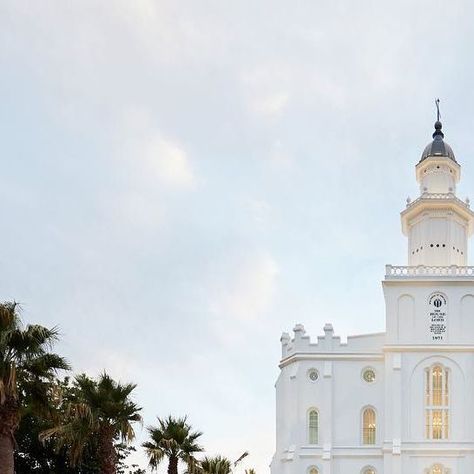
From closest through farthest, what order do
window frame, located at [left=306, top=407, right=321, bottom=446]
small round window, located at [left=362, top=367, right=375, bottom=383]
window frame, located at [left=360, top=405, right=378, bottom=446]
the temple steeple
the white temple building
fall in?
the white temple building
window frame, located at [left=360, top=405, right=378, bottom=446]
window frame, located at [left=306, top=407, right=321, bottom=446]
small round window, located at [left=362, top=367, right=375, bottom=383]
the temple steeple

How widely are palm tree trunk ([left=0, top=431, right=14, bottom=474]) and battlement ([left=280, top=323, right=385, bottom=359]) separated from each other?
32.3 m

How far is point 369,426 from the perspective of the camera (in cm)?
5775

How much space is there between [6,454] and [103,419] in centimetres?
692

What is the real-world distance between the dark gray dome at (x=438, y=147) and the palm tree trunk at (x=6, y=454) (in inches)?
1591

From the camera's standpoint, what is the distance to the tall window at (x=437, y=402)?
56.2 m

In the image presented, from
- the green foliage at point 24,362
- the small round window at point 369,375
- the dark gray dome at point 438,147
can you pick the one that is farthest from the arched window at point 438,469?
the green foliage at point 24,362

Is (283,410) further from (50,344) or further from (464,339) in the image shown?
(50,344)

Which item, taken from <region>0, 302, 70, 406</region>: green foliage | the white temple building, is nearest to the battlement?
the white temple building

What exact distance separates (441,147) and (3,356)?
134ft

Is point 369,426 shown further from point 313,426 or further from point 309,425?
point 309,425

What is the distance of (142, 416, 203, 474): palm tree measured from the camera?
39.9 m

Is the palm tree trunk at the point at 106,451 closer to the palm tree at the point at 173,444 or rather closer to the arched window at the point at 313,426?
the palm tree at the point at 173,444

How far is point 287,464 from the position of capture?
188 ft

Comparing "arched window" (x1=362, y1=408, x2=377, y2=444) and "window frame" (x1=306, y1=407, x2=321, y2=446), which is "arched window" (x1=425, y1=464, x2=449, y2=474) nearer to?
"arched window" (x1=362, y1=408, x2=377, y2=444)
